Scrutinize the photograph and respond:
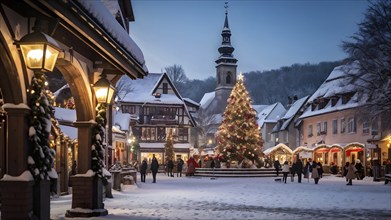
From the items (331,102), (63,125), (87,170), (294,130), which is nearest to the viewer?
(87,170)

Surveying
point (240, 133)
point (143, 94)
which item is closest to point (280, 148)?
point (240, 133)

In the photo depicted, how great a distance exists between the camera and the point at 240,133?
42.1 metres

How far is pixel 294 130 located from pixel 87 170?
198 ft

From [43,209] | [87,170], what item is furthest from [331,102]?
[43,209]

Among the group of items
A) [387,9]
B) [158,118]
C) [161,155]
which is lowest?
[161,155]

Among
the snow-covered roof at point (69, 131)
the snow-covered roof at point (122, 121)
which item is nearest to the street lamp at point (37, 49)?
the snow-covered roof at point (69, 131)

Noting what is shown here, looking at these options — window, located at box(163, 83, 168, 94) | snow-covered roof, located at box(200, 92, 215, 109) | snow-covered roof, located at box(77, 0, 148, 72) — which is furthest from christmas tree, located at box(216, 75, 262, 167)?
snow-covered roof, located at box(200, 92, 215, 109)

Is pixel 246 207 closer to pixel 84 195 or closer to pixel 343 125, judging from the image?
pixel 84 195

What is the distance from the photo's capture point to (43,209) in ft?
29.5

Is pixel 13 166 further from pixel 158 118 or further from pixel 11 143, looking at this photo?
pixel 158 118

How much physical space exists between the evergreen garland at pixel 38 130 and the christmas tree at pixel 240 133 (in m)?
33.4

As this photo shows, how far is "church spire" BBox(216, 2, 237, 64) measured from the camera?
9138 cm

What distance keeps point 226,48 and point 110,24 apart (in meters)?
83.9

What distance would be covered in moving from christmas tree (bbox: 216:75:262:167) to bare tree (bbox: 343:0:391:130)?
435 inches
